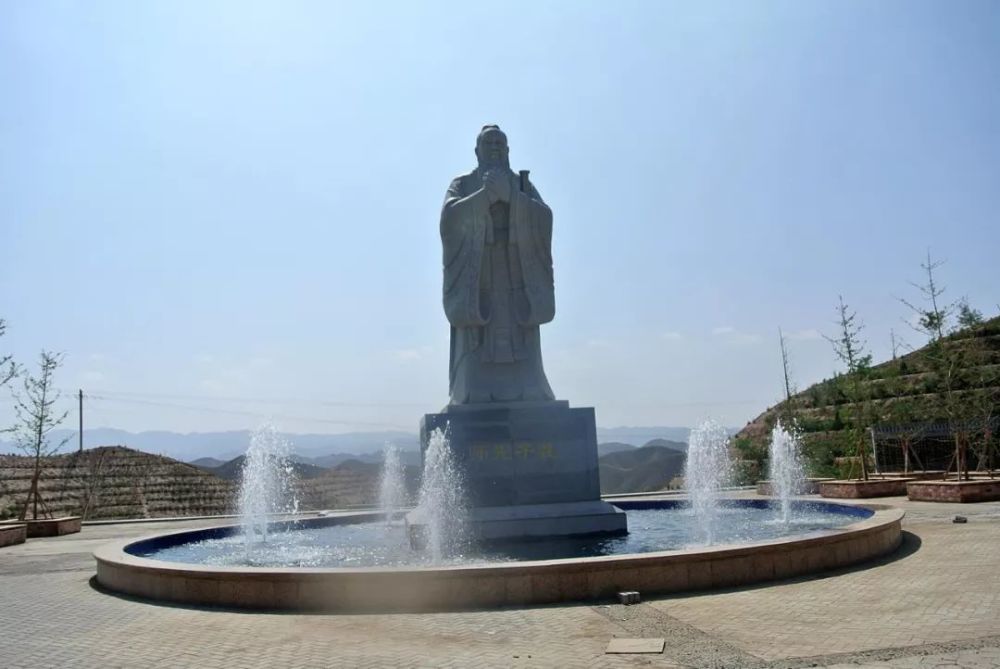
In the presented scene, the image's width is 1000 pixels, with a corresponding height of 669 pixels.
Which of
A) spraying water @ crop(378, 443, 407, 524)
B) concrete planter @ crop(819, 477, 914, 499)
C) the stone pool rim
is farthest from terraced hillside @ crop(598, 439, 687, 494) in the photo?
the stone pool rim

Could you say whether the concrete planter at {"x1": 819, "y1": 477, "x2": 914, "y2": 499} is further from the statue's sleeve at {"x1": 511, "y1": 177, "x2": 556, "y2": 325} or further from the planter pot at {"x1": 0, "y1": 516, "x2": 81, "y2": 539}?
the planter pot at {"x1": 0, "y1": 516, "x2": 81, "y2": 539}

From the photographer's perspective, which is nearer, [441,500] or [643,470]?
[441,500]

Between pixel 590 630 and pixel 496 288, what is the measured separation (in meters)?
7.09

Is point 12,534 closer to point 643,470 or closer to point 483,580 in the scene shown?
point 483,580

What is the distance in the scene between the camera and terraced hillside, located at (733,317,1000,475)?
26.6 meters

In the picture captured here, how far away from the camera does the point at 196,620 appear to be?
23.9ft

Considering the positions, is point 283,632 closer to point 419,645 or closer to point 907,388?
point 419,645

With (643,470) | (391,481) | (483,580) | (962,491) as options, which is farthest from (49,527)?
(643,470)

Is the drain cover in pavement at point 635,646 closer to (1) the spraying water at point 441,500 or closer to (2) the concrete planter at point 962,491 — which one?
(1) the spraying water at point 441,500

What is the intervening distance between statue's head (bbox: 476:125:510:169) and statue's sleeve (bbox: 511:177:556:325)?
62cm

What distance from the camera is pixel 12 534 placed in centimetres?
1588

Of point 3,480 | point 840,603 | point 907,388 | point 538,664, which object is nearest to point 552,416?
point 840,603

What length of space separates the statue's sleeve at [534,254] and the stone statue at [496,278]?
2cm

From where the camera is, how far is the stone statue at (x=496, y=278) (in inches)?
486
